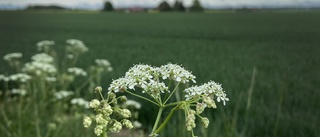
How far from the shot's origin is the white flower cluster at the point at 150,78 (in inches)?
42.6

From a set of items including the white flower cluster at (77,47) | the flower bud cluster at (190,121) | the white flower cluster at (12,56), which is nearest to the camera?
the flower bud cluster at (190,121)

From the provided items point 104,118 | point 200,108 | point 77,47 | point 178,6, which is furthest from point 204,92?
point 178,6

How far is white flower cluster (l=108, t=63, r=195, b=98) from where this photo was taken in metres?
1.08

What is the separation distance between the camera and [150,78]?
1135 millimetres

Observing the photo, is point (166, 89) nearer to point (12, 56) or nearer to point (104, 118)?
point (104, 118)

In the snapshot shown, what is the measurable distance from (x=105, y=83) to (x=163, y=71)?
5.57 meters

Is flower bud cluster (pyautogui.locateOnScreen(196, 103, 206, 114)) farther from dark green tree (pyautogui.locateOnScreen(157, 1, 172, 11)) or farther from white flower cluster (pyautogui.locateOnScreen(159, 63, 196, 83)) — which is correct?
dark green tree (pyautogui.locateOnScreen(157, 1, 172, 11))

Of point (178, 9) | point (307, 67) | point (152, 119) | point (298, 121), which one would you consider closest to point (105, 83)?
point (152, 119)

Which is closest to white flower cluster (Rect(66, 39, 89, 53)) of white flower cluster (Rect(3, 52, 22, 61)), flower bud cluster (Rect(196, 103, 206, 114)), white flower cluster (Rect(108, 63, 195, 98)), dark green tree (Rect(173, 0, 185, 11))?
white flower cluster (Rect(3, 52, 22, 61))

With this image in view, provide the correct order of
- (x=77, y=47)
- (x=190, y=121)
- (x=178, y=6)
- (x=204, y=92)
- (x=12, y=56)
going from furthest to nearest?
(x=178, y=6), (x=77, y=47), (x=12, y=56), (x=204, y=92), (x=190, y=121)

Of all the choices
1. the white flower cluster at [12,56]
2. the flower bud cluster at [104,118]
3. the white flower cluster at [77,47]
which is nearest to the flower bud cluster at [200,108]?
the flower bud cluster at [104,118]

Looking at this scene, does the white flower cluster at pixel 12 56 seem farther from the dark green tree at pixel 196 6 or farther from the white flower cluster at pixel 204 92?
the dark green tree at pixel 196 6

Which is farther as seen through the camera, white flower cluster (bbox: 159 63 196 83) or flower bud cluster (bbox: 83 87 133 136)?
white flower cluster (bbox: 159 63 196 83)

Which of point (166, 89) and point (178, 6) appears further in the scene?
point (178, 6)
